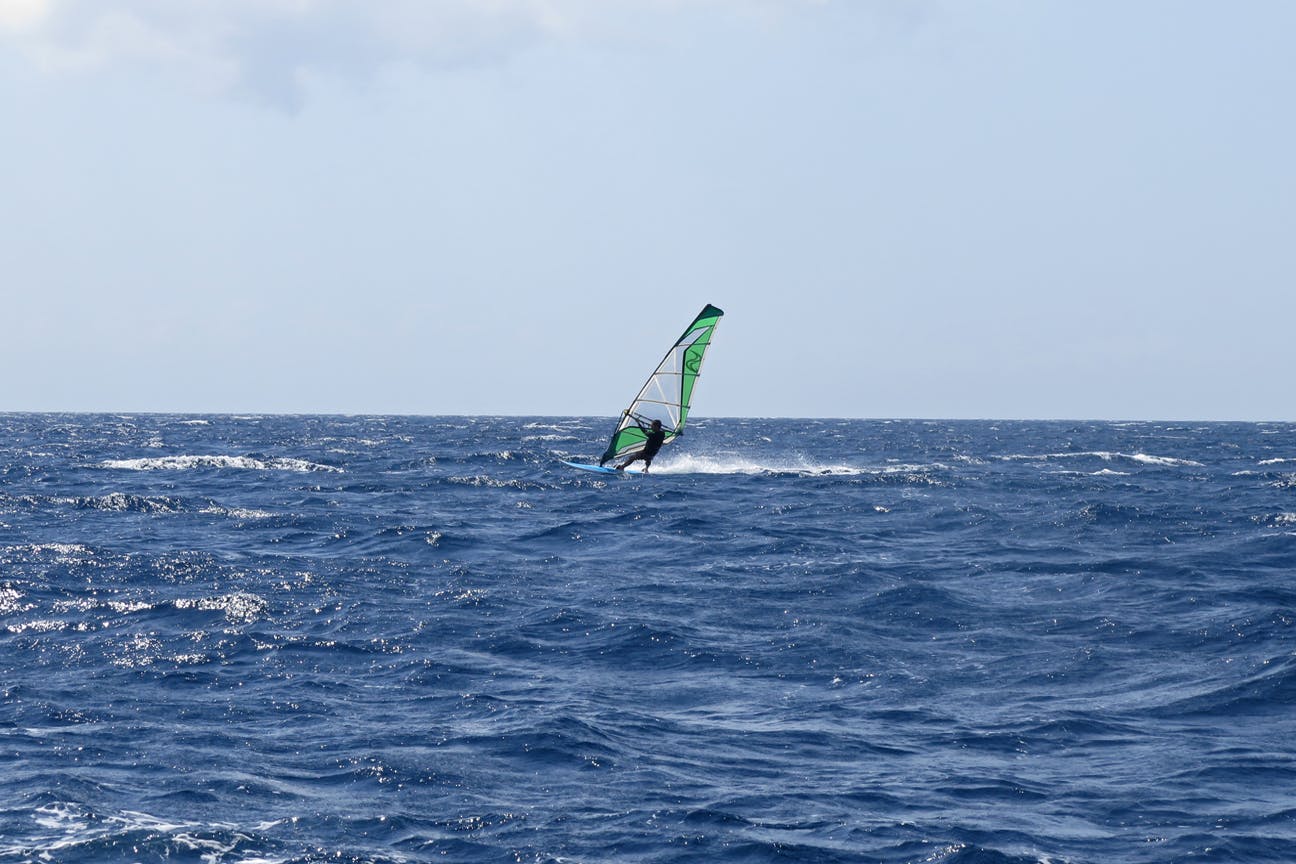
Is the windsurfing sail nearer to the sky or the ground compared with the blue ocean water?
nearer to the sky

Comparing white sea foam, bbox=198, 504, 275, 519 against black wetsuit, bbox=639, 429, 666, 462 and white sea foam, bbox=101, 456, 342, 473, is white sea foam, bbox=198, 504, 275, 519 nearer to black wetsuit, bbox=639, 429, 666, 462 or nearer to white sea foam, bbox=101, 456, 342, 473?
black wetsuit, bbox=639, 429, 666, 462

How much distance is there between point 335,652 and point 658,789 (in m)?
7.65

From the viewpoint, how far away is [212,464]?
57438 mm

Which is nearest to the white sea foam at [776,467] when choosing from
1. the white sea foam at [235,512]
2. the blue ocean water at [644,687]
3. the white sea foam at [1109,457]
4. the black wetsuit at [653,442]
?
the white sea foam at [1109,457]

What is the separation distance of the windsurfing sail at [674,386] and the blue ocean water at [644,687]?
351 centimetres

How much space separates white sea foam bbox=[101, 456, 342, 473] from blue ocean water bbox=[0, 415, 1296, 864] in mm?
18801

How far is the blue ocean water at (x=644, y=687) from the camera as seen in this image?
37.1 ft

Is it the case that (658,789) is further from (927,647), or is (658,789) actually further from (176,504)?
(176,504)

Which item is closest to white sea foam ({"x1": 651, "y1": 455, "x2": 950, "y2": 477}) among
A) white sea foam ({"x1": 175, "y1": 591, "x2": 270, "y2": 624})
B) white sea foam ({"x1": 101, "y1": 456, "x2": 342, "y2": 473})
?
white sea foam ({"x1": 101, "y1": 456, "x2": 342, "y2": 473})

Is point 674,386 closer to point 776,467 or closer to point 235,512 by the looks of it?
point 235,512

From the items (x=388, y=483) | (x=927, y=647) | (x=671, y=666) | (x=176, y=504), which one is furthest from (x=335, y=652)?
(x=388, y=483)

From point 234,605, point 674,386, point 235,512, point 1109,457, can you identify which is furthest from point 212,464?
point 1109,457

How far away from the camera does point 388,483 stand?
48250mm

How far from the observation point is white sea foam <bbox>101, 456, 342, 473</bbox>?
5478cm
